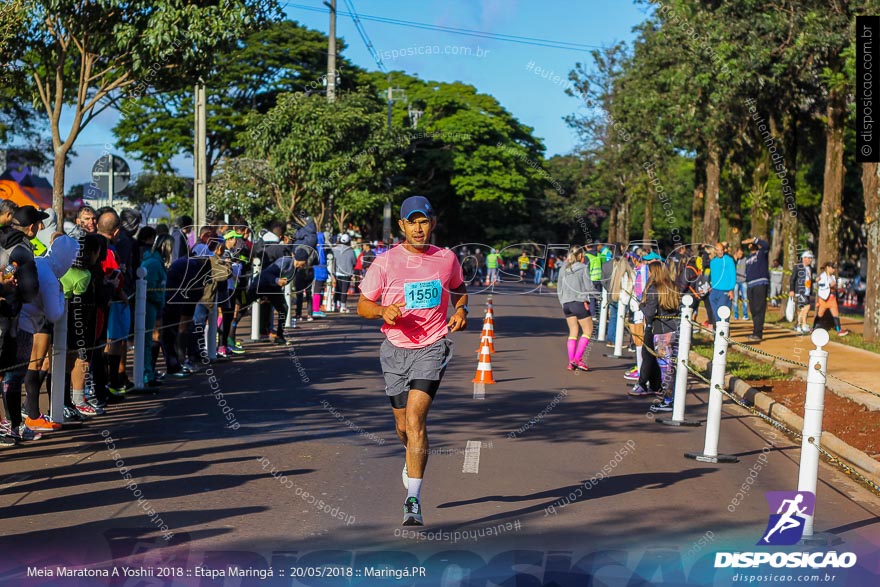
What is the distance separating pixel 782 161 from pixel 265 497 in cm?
2645

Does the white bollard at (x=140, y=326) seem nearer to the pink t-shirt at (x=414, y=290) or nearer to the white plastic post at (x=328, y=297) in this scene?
the pink t-shirt at (x=414, y=290)

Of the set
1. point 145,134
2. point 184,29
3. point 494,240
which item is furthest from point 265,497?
point 494,240

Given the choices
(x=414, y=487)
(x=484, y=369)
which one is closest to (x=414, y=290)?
(x=414, y=487)

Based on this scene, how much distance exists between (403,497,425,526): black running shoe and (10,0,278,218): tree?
10.8 metres

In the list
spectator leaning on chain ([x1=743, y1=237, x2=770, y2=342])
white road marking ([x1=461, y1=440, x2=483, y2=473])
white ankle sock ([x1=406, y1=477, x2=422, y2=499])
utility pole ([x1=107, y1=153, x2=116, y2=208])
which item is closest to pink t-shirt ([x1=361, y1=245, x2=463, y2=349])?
white ankle sock ([x1=406, y1=477, x2=422, y2=499])

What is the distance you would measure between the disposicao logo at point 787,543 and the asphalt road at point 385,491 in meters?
0.13

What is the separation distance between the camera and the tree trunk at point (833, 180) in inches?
1030

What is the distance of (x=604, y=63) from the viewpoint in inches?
2071

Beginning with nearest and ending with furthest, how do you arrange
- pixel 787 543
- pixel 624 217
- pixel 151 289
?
1. pixel 787 543
2. pixel 151 289
3. pixel 624 217

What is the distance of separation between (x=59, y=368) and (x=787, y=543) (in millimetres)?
6466

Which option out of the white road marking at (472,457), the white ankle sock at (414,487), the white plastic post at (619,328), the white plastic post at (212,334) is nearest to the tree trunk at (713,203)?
the white plastic post at (619,328)

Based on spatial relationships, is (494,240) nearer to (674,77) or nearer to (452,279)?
(674,77)

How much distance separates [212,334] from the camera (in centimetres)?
1572

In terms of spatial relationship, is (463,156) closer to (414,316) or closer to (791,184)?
(791,184)
